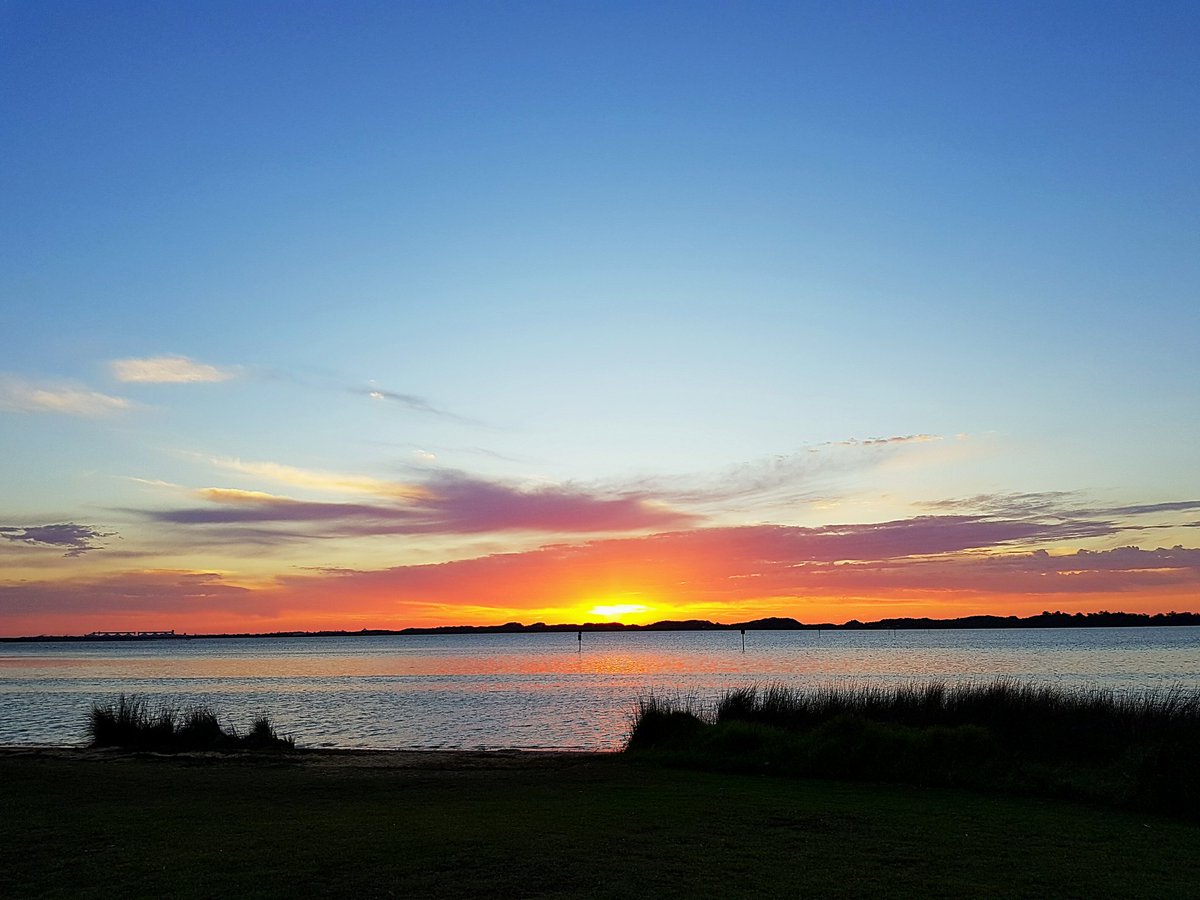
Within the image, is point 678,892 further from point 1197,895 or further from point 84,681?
point 84,681

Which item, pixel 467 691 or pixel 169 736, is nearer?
pixel 169 736

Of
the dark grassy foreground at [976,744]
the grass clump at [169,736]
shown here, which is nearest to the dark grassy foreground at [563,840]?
the dark grassy foreground at [976,744]

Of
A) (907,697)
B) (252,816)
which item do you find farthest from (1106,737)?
(252,816)

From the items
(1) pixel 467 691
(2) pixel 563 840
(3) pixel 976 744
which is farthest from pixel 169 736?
(1) pixel 467 691

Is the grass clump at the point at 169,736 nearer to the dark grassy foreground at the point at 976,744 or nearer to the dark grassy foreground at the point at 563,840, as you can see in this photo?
the dark grassy foreground at the point at 563,840

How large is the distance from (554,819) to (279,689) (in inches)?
2291

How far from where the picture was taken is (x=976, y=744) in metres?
20.8

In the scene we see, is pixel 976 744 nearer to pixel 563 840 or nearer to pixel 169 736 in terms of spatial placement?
pixel 563 840

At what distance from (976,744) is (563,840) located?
11.7 meters

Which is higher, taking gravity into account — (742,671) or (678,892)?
(678,892)

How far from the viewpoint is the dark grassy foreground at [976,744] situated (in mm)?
17531

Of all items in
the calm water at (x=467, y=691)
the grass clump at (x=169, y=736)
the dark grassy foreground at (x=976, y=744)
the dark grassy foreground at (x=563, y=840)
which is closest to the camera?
the dark grassy foreground at (x=563, y=840)

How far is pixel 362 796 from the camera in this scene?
59.8ft

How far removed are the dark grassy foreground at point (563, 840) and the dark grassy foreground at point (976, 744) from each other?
48.1 inches
